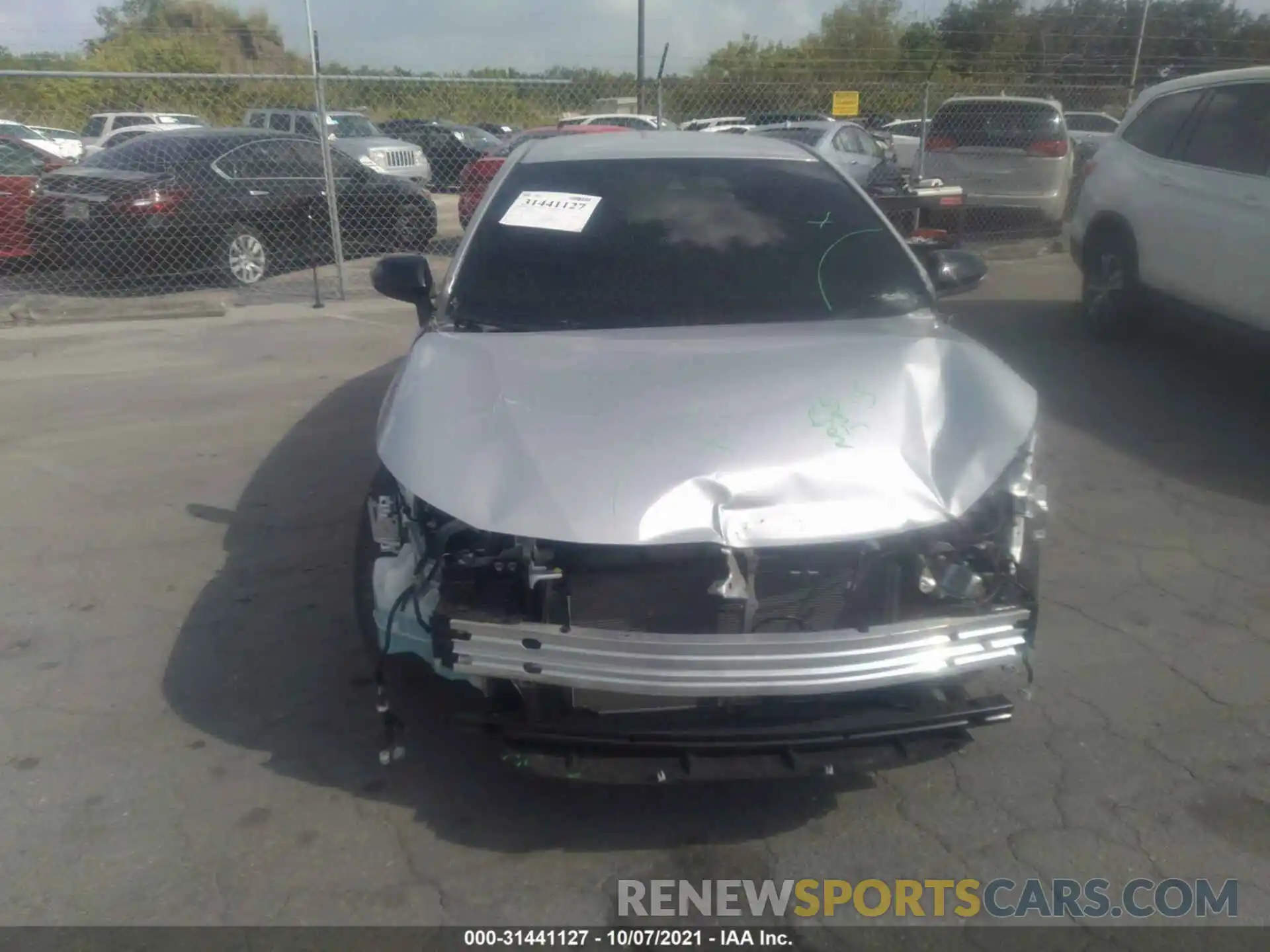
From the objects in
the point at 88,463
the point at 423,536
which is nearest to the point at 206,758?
the point at 423,536

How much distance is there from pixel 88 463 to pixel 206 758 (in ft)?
10.9

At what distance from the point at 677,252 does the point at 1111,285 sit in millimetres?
5277

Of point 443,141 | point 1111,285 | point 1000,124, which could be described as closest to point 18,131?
point 443,141

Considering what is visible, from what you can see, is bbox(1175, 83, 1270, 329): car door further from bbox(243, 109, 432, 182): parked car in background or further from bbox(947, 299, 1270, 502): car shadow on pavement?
bbox(243, 109, 432, 182): parked car in background

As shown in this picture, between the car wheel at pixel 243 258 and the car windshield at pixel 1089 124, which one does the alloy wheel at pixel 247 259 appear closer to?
the car wheel at pixel 243 258

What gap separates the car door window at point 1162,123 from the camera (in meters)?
7.50

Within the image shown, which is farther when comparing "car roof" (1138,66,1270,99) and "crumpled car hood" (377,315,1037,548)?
"car roof" (1138,66,1270,99)

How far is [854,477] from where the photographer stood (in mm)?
2914

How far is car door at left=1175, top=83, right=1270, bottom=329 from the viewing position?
256 inches

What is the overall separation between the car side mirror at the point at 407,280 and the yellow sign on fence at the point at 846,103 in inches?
385

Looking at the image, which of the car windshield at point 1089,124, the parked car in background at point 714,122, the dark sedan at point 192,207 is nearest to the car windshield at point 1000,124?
the parked car in background at point 714,122

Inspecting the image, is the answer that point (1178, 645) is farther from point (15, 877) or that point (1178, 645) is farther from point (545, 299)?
point (15, 877)

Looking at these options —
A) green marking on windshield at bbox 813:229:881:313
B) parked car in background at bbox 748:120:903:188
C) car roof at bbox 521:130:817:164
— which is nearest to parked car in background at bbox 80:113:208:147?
parked car in background at bbox 748:120:903:188

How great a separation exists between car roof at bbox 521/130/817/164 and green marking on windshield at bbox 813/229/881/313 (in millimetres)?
586
